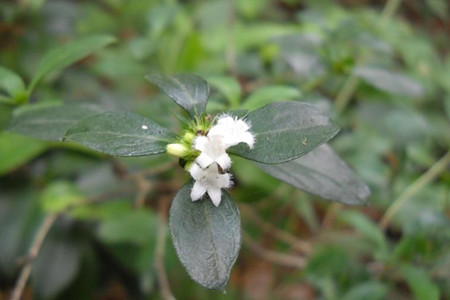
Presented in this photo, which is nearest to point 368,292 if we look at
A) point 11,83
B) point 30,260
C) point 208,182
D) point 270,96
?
point 270,96

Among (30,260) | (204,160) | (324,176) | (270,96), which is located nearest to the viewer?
(204,160)

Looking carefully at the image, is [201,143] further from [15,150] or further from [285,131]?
[15,150]

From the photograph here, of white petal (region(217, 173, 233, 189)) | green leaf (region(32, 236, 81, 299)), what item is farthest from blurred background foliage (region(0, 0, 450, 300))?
white petal (region(217, 173, 233, 189))

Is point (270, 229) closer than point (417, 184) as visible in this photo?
No

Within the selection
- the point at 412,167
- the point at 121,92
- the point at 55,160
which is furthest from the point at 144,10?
the point at 412,167

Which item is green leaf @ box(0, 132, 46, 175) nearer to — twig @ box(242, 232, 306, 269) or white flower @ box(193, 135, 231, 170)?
twig @ box(242, 232, 306, 269)
